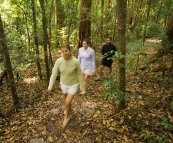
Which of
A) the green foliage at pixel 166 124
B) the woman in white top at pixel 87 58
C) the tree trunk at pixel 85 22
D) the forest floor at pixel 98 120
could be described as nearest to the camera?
the green foliage at pixel 166 124

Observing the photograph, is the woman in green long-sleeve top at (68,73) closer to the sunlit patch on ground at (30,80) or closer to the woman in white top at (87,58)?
the woman in white top at (87,58)

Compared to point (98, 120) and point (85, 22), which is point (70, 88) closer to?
point (98, 120)

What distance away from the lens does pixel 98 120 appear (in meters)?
4.33

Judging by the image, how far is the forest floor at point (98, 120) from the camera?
12.2ft

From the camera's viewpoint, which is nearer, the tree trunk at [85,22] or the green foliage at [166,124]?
the green foliage at [166,124]

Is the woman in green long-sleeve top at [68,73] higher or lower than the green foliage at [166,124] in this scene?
higher

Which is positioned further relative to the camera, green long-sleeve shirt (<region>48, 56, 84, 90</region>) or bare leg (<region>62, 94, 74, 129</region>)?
bare leg (<region>62, 94, 74, 129</region>)

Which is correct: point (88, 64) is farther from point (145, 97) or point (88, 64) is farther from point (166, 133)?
point (166, 133)

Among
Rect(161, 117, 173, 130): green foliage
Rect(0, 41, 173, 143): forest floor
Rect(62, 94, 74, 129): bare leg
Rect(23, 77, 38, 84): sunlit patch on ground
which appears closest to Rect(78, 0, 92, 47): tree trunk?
Rect(23, 77, 38, 84): sunlit patch on ground

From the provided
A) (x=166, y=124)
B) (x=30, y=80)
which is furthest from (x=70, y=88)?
(x=30, y=80)

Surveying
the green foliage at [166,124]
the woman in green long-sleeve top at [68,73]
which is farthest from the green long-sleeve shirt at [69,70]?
the green foliage at [166,124]

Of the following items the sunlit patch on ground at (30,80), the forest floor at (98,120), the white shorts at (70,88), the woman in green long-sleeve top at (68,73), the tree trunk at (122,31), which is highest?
the tree trunk at (122,31)

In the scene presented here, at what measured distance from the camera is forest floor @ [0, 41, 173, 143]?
3.72 metres

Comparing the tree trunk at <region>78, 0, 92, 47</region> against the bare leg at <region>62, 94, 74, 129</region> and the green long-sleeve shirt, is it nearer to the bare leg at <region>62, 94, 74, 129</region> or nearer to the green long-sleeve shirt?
the green long-sleeve shirt
